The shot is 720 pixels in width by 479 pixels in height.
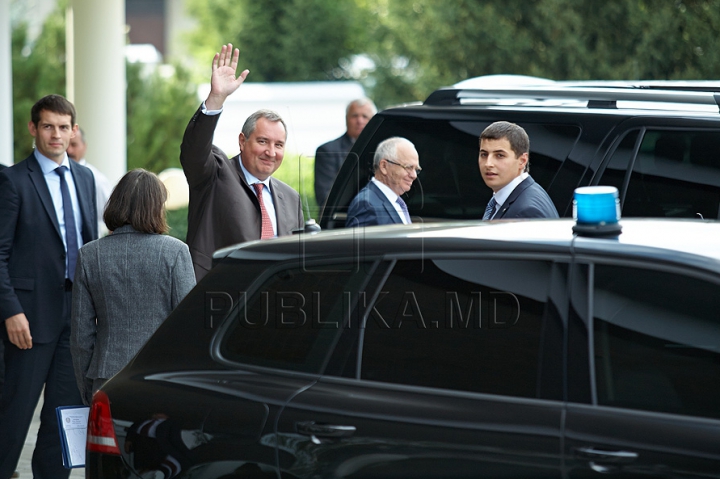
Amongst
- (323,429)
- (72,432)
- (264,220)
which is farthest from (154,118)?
(323,429)

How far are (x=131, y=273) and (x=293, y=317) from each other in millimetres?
1367

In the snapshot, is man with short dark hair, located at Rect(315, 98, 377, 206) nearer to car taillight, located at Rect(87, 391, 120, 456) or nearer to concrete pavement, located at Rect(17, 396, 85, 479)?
concrete pavement, located at Rect(17, 396, 85, 479)

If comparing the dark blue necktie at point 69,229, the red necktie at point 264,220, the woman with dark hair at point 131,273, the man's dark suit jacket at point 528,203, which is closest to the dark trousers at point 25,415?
the dark blue necktie at point 69,229

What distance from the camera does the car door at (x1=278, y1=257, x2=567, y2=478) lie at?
277cm

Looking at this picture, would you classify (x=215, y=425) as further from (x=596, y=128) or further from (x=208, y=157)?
(x=596, y=128)

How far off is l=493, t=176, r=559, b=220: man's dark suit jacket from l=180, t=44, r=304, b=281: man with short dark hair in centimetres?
126

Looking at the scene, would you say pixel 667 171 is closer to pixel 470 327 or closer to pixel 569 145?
pixel 569 145

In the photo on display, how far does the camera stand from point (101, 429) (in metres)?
3.38

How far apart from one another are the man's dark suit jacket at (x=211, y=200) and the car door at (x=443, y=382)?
7.30 feet

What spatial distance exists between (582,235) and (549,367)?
0.43 meters

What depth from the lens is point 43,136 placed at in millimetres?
5434

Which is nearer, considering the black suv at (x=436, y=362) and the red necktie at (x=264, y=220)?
the black suv at (x=436, y=362)

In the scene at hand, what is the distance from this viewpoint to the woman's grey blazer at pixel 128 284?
4.31m

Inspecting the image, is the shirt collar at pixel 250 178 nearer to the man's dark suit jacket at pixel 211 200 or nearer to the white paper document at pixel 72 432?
the man's dark suit jacket at pixel 211 200
